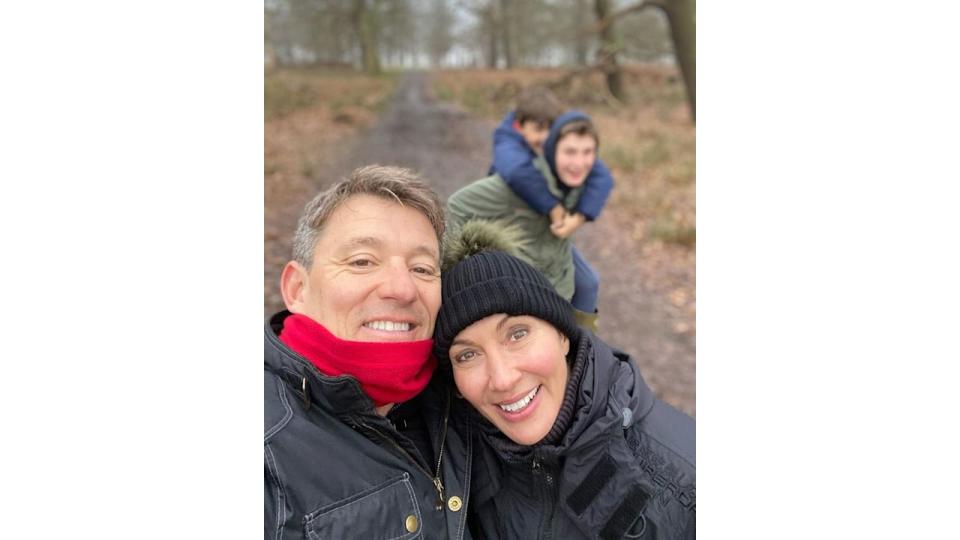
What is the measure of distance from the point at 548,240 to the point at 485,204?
1.41 ft

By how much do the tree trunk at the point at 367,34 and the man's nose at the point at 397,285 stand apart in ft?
29.0

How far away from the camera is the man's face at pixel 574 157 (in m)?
2.93

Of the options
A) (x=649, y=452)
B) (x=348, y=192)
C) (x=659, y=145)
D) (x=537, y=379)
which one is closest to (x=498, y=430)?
(x=537, y=379)

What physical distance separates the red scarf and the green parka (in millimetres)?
1302

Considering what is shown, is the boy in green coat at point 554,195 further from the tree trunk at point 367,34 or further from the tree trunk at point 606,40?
the tree trunk at point 367,34

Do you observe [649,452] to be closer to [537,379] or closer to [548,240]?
[537,379]

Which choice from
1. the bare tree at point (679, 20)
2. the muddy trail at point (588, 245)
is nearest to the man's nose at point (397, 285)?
the muddy trail at point (588, 245)

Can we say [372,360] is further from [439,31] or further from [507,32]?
[507,32]

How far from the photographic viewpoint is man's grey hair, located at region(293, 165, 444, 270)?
1519 mm

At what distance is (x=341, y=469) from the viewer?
4.18 ft

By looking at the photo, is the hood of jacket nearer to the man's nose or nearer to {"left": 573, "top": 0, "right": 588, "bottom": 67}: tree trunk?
the man's nose

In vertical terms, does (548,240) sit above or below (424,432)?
above

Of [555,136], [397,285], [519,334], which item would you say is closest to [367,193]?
[397,285]
